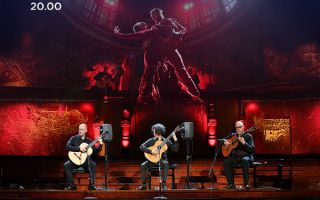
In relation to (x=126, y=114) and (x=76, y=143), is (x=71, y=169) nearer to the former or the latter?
(x=76, y=143)

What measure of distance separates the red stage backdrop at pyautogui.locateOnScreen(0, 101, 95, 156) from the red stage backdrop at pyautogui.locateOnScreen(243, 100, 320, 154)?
15.5 feet

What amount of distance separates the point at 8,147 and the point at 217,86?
20.1 ft

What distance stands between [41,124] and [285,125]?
22.7ft

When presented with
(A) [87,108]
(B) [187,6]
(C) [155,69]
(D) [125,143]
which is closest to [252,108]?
(C) [155,69]

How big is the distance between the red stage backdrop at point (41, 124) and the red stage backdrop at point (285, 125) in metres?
4.71

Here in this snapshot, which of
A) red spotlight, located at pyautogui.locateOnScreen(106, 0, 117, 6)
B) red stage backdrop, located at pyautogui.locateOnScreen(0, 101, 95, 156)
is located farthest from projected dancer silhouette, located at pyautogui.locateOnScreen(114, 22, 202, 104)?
red stage backdrop, located at pyautogui.locateOnScreen(0, 101, 95, 156)

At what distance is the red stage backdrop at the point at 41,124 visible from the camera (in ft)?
35.8

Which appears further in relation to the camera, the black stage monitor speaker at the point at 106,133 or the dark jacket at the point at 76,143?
the dark jacket at the point at 76,143

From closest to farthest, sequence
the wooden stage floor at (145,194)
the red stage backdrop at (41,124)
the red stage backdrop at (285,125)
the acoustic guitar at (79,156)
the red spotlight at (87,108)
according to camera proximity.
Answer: the wooden stage floor at (145,194) < the acoustic guitar at (79,156) < the red stage backdrop at (285,125) < the red stage backdrop at (41,124) < the red spotlight at (87,108)

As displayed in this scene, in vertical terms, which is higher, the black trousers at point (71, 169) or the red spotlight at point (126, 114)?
the red spotlight at point (126, 114)

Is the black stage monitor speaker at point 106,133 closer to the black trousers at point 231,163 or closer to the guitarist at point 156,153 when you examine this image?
the guitarist at point 156,153

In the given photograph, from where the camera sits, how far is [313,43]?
1070cm

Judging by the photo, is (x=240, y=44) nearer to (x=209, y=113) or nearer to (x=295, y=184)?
(x=209, y=113)

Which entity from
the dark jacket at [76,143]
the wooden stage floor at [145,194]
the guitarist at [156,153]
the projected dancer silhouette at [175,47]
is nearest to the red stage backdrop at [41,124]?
the projected dancer silhouette at [175,47]
